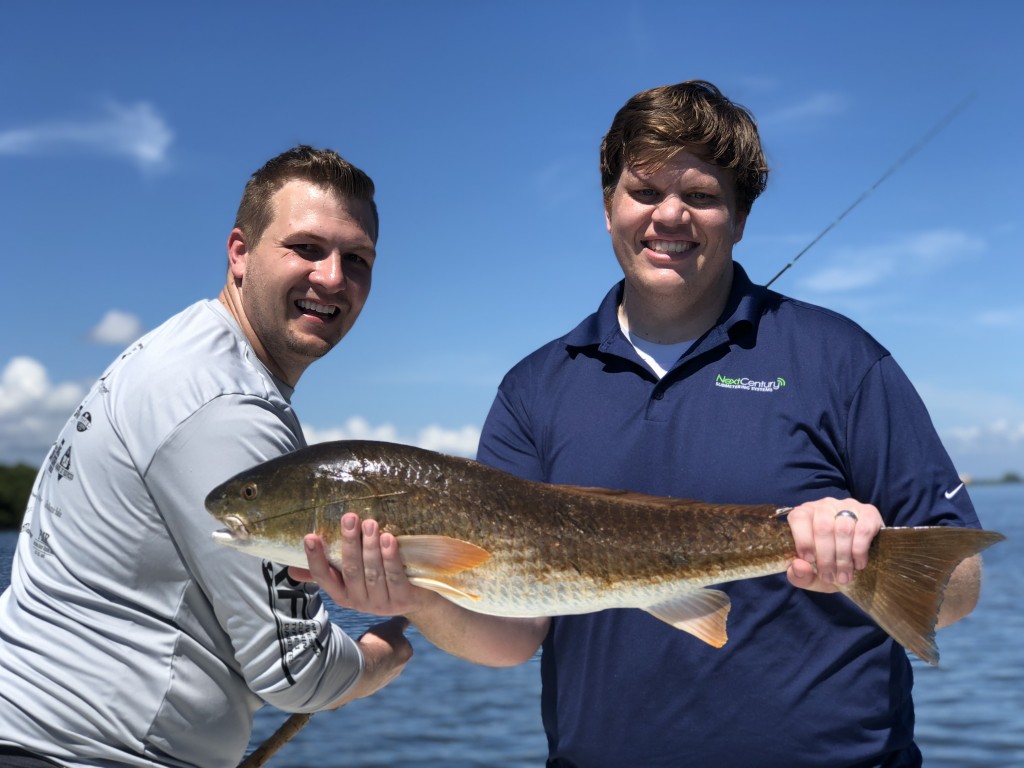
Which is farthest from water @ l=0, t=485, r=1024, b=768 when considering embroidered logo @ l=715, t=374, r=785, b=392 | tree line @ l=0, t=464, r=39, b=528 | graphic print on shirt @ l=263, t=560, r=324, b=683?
tree line @ l=0, t=464, r=39, b=528

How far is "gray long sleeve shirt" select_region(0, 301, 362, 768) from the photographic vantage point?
11.6 feet

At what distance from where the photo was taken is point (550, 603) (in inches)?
133

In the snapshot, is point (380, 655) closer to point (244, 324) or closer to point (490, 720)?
point (244, 324)

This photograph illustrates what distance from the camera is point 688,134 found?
3.93 m

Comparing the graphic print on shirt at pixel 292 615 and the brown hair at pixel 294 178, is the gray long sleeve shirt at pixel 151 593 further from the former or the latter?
the brown hair at pixel 294 178

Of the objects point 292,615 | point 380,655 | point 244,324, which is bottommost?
point 380,655

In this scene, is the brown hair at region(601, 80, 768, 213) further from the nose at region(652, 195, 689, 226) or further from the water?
the water

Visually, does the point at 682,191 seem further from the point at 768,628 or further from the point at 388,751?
the point at 388,751

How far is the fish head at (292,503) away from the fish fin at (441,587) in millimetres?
270

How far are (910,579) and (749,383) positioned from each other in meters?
0.91

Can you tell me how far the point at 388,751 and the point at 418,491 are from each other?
1410cm

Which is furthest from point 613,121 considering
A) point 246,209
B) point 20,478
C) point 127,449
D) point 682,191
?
point 20,478

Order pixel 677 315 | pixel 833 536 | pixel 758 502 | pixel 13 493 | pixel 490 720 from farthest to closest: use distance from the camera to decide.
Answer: pixel 13 493
pixel 490 720
pixel 677 315
pixel 758 502
pixel 833 536

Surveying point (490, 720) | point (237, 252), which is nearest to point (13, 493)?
point (490, 720)
